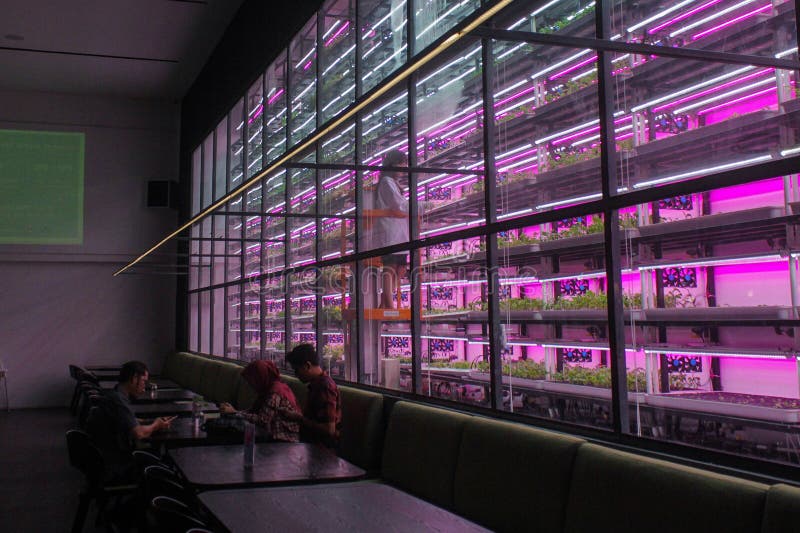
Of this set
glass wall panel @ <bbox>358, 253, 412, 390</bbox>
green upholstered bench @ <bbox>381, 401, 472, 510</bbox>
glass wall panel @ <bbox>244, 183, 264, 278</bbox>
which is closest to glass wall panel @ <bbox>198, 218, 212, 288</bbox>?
glass wall panel @ <bbox>244, 183, 264, 278</bbox>

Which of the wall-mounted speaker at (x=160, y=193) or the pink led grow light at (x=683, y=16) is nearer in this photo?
the pink led grow light at (x=683, y=16)

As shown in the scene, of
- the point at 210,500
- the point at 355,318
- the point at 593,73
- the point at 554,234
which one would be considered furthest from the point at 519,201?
the point at 355,318

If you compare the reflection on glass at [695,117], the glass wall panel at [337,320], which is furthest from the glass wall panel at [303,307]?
the reflection on glass at [695,117]

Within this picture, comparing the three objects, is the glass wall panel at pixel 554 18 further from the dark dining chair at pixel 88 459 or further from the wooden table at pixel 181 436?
the dark dining chair at pixel 88 459

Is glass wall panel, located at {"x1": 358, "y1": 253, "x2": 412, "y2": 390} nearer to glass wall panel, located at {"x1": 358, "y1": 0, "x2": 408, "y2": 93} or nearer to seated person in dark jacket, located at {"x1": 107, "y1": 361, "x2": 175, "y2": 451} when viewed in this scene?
glass wall panel, located at {"x1": 358, "y1": 0, "x2": 408, "y2": 93}

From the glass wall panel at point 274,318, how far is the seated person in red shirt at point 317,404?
3.09m

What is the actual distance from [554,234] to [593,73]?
0.79m

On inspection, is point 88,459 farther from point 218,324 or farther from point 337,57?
point 218,324

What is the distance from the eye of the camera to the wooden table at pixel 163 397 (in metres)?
7.27

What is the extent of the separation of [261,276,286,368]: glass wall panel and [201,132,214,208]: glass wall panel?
13.0 feet

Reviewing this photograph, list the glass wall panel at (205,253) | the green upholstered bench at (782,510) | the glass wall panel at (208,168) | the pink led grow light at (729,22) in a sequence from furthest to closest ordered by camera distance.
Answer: the glass wall panel at (208,168), the glass wall panel at (205,253), the pink led grow light at (729,22), the green upholstered bench at (782,510)

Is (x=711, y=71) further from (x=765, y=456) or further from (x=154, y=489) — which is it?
(x=154, y=489)

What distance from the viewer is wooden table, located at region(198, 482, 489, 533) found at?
2606 millimetres

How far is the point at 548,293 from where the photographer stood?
370 centimetres
